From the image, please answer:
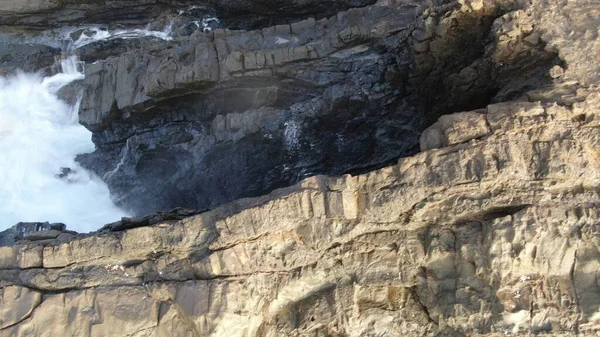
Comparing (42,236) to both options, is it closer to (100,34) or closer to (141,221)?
(141,221)

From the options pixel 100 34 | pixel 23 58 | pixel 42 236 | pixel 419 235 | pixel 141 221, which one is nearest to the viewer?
pixel 419 235

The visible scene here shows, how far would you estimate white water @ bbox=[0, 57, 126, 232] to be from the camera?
1590 cm

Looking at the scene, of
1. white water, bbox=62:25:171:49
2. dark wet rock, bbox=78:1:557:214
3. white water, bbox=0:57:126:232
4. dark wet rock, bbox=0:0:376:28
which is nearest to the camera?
dark wet rock, bbox=78:1:557:214

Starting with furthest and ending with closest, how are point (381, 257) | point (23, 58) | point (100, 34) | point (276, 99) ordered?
point (100, 34)
point (23, 58)
point (276, 99)
point (381, 257)

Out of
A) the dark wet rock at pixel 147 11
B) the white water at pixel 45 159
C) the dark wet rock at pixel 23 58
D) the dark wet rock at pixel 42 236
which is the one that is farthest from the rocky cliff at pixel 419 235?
the dark wet rock at pixel 23 58

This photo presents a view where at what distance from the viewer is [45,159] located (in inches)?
686

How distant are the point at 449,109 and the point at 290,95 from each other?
4361mm

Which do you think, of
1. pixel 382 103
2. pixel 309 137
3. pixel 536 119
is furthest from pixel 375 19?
pixel 536 119

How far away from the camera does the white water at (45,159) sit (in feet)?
52.2

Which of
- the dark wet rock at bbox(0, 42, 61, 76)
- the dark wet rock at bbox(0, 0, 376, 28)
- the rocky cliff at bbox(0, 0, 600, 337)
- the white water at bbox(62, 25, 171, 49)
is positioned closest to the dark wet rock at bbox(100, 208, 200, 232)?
the rocky cliff at bbox(0, 0, 600, 337)

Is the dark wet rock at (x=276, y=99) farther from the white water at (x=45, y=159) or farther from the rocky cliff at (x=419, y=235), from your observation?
the white water at (x=45, y=159)

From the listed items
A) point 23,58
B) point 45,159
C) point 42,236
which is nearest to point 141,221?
point 42,236

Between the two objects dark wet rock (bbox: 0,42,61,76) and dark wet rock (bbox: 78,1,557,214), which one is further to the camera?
dark wet rock (bbox: 0,42,61,76)

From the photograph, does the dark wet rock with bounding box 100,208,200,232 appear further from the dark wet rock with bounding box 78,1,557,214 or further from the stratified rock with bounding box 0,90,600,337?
the dark wet rock with bounding box 78,1,557,214
